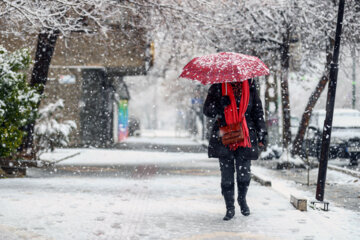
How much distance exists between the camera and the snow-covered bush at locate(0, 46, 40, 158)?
11.4 meters

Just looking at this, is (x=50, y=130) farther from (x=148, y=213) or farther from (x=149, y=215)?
(x=149, y=215)

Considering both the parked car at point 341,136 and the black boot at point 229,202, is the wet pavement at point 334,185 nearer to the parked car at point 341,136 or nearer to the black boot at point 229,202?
the parked car at point 341,136

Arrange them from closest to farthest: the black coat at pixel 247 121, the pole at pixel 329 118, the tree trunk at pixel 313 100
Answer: the black coat at pixel 247 121, the pole at pixel 329 118, the tree trunk at pixel 313 100

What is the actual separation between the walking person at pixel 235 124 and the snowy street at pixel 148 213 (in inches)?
22.2

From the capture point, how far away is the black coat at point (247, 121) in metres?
6.82

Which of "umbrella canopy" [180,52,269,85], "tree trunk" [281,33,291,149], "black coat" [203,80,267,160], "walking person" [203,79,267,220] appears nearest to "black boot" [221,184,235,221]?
"walking person" [203,79,267,220]

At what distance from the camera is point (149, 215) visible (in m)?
7.19

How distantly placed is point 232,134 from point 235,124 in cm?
13

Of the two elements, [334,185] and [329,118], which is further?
[334,185]

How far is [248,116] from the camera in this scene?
6938 millimetres

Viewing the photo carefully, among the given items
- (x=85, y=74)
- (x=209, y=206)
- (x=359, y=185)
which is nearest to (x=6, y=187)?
(x=209, y=206)

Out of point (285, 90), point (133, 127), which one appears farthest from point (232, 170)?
point (133, 127)

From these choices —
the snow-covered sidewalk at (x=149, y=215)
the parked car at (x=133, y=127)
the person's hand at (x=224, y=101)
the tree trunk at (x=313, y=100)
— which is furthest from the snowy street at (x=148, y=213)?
the parked car at (x=133, y=127)

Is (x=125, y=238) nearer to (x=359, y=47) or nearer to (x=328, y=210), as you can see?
(x=328, y=210)
